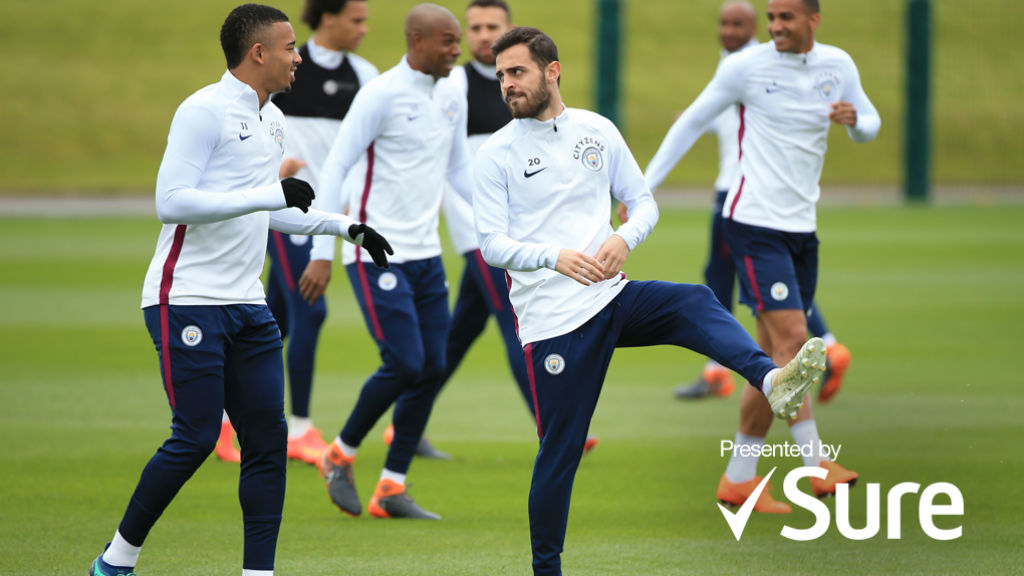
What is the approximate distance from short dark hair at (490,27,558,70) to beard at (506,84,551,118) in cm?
9

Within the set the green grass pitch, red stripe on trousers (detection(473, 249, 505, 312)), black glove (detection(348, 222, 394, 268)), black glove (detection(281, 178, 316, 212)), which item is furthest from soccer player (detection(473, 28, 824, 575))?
red stripe on trousers (detection(473, 249, 505, 312))

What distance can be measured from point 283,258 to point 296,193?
10.1ft

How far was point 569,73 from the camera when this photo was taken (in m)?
42.5

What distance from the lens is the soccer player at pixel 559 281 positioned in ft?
14.9

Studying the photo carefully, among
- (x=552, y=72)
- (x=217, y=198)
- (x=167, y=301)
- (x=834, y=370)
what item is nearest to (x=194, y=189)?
(x=217, y=198)

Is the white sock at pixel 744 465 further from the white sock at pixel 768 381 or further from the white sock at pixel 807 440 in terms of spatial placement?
the white sock at pixel 768 381

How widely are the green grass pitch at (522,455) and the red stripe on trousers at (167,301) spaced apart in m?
1.05

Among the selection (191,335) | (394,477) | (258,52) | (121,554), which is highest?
(258,52)

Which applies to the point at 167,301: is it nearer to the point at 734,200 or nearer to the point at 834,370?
the point at 734,200

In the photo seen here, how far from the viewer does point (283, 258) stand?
24.5ft

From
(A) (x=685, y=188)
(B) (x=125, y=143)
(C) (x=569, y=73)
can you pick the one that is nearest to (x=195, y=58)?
(B) (x=125, y=143)

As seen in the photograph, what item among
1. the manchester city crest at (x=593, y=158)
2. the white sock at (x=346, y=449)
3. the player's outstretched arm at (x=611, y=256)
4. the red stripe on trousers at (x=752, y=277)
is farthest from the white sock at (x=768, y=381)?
the white sock at (x=346, y=449)

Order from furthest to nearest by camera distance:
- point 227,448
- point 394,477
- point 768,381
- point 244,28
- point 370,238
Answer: point 227,448 < point 394,477 < point 370,238 < point 244,28 < point 768,381

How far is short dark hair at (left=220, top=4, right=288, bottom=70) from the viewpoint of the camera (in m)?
4.70
